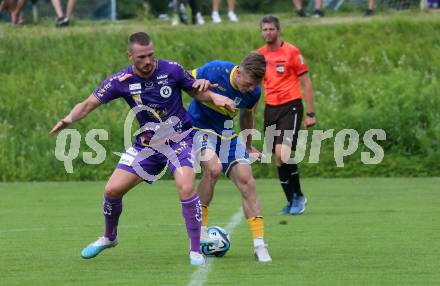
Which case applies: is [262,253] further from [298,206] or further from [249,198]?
[298,206]

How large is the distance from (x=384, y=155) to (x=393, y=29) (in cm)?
523

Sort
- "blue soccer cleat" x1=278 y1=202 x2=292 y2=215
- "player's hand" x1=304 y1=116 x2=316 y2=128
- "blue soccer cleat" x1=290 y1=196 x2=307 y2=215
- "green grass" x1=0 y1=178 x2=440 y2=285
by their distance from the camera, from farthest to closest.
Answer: "player's hand" x1=304 y1=116 x2=316 y2=128 → "blue soccer cleat" x1=278 y1=202 x2=292 y2=215 → "blue soccer cleat" x1=290 y1=196 x2=307 y2=215 → "green grass" x1=0 y1=178 x2=440 y2=285

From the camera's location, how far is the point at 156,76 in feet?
29.4

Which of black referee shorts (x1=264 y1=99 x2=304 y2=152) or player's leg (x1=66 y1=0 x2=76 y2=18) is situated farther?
player's leg (x1=66 y1=0 x2=76 y2=18)

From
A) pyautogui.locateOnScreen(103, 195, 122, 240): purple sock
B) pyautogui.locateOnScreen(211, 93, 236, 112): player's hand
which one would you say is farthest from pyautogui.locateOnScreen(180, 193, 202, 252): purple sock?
pyautogui.locateOnScreen(211, 93, 236, 112): player's hand

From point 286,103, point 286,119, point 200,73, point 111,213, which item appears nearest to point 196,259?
point 111,213

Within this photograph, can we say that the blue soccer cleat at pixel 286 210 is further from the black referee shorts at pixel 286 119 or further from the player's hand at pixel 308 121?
the player's hand at pixel 308 121

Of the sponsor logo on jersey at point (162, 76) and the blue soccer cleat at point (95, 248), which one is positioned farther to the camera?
the blue soccer cleat at point (95, 248)

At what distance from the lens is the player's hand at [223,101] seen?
8859 millimetres

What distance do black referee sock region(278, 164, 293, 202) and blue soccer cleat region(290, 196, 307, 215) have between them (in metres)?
0.06

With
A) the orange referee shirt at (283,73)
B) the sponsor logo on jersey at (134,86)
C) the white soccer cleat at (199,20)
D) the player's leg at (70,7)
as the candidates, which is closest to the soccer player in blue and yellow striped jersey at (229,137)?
the sponsor logo on jersey at (134,86)

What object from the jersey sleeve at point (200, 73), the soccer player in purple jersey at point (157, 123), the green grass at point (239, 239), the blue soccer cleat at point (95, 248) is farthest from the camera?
the jersey sleeve at point (200, 73)

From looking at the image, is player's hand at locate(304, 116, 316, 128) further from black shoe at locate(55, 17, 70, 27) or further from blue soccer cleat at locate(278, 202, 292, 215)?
black shoe at locate(55, 17, 70, 27)

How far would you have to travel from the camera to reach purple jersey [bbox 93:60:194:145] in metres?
8.97
